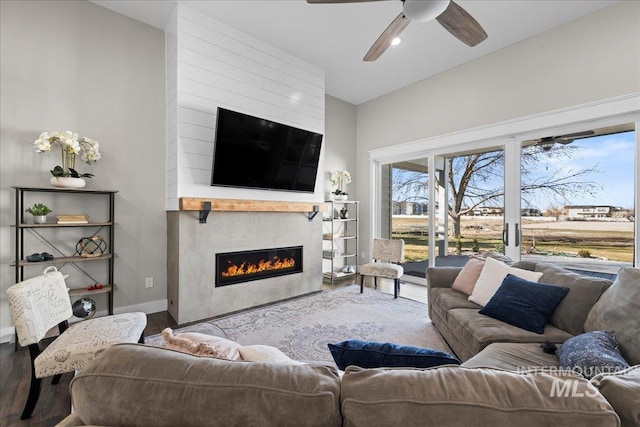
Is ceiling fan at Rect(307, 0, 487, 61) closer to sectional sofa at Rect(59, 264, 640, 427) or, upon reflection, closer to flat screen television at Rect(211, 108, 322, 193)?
flat screen television at Rect(211, 108, 322, 193)

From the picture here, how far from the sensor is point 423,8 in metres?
2.01

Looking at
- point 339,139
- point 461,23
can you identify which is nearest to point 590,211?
point 461,23

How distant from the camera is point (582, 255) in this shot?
11.0 ft

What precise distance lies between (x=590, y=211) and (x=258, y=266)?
13.3 ft

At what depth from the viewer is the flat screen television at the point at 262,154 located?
3264mm

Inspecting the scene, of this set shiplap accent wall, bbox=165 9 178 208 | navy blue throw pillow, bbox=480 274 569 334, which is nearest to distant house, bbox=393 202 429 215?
navy blue throw pillow, bbox=480 274 569 334

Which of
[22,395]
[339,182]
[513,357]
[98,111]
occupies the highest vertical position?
[98,111]

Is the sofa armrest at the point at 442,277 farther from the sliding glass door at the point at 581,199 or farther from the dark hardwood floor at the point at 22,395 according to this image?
the dark hardwood floor at the point at 22,395

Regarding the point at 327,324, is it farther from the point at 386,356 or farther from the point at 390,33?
the point at 390,33

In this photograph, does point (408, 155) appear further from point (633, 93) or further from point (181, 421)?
point (181, 421)

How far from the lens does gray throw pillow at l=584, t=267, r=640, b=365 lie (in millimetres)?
1442

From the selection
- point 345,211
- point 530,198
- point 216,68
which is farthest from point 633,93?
point 216,68

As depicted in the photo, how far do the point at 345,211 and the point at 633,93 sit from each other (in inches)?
151

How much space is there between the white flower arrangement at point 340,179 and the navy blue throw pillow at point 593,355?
156 inches
